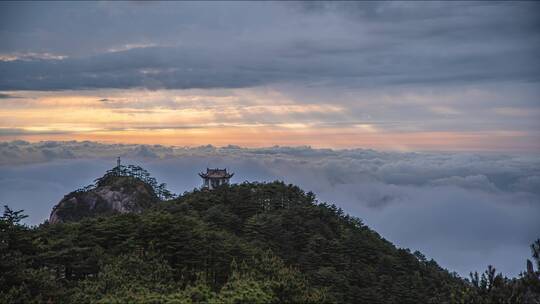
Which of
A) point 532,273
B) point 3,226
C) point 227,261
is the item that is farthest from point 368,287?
point 3,226

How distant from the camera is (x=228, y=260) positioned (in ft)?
134

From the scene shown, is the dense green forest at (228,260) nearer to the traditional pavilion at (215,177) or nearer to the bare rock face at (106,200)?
the bare rock face at (106,200)

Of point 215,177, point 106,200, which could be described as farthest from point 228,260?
point 215,177

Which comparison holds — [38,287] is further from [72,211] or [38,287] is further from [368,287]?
[72,211]

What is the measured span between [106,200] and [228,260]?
44.2 metres

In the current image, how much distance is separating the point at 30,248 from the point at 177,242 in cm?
1002

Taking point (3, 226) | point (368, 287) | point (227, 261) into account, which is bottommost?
point (368, 287)

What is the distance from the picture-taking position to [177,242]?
1550 inches

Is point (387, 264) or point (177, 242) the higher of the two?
point (177, 242)

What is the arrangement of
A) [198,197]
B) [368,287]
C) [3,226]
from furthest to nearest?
1. [198,197]
2. [368,287]
3. [3,226]

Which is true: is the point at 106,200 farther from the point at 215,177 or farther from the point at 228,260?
the point at 228,260

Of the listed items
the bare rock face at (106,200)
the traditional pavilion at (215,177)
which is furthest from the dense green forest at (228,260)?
the traditional pavilion at (215,177)

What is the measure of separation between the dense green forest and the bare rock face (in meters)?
10.8

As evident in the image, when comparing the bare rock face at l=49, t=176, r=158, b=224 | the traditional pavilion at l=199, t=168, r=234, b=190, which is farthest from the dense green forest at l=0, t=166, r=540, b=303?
the traditional pavilion at l=199, t=168, r=234, b=190
